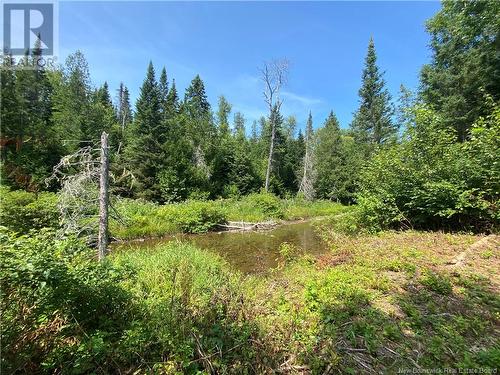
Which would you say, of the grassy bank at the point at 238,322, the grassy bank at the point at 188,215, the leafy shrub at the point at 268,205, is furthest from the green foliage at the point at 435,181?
the leafy shrub at the point at 268,205

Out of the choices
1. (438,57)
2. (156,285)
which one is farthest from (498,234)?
(438,57)

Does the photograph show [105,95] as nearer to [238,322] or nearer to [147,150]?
[147,150]

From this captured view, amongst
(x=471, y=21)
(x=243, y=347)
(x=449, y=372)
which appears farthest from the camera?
(x=471, y=21)

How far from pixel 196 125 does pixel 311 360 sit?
96.3 feet

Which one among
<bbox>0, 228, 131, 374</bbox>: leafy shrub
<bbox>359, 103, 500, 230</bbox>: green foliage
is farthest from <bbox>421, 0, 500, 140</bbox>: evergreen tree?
<bbox>0, 228, 131, 374</bbox>: leafy shrub

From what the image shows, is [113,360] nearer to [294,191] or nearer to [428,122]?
[428,122]

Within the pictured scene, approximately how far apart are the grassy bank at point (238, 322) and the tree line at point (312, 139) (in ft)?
11.4

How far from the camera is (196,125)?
29969 millimetres

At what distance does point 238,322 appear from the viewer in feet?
10.9

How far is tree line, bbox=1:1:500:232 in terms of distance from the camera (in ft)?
27.9

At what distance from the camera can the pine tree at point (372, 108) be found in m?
29.1

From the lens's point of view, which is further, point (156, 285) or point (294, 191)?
point (294, 191)

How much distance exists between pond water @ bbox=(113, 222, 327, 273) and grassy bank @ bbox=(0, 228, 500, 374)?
141 inches

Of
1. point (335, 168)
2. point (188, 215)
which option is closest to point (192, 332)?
point (188, 215)
